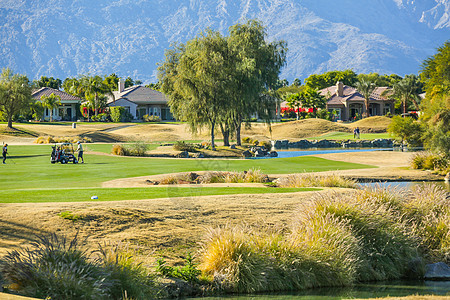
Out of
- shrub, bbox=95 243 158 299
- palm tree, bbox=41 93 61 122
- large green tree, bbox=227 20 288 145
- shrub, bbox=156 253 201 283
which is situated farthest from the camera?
palm tree, bbox=41 93 61 122

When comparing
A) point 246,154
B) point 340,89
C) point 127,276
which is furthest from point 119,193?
point 340,89

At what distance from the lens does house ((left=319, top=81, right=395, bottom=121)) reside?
4685 inches

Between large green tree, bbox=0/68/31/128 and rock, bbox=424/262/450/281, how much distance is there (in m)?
66.2

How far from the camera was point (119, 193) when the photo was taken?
20984 mm

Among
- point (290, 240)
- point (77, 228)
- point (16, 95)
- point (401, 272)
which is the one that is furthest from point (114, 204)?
point (16, 95)

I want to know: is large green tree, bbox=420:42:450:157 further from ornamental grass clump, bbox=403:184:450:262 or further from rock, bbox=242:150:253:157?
ornamental grass clump, bbox=403:184:450:262

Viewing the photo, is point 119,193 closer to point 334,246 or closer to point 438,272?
point 334,246

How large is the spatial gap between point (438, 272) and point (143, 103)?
9454 centimetres

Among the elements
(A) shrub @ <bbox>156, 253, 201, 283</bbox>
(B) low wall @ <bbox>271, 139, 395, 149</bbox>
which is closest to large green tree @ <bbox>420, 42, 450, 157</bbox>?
(B) low wall @ <bbox>271, 139, 395, 149</bbox>

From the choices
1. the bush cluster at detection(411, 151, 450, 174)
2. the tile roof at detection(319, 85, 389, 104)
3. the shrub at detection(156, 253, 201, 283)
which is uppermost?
the tile roof at detection(319, 85, 389, 104)

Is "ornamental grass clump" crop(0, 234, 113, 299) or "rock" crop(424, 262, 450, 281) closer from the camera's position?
"ornamental grass clump" crop(0, 234, 113, 299)

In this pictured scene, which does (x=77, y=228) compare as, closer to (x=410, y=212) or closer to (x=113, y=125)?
(x=410, y=212)

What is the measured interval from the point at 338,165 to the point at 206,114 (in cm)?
1774

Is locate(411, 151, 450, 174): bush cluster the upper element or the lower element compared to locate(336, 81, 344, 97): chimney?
lower
